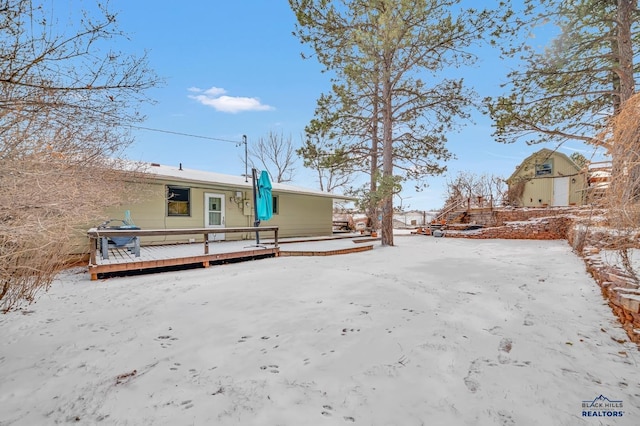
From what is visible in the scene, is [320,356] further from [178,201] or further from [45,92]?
[178,201]

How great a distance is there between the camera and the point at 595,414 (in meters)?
1.90

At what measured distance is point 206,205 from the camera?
10.2 meters

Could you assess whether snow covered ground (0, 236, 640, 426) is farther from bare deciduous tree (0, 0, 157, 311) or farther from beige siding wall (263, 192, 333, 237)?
beige siding wall (263, 192, 333, 237)

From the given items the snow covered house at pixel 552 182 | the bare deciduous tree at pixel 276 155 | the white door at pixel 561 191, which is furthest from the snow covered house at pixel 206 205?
the white door at pixel 561 191

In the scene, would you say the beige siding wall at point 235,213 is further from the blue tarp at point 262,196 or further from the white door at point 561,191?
the white door at point 561,191

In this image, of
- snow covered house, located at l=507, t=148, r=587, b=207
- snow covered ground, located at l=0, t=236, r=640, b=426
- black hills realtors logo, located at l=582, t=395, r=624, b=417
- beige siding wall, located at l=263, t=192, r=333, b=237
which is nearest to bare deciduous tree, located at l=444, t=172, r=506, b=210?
snow covered house, located at l=507, t=148, r=587, b=207

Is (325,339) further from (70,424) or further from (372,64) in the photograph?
(372,64)

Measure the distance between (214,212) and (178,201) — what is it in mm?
1275

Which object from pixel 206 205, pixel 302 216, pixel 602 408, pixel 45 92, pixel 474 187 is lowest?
pixel 602 408

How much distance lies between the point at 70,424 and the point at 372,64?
→ 10763 mm

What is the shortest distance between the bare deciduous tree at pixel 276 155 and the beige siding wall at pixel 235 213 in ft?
36.7

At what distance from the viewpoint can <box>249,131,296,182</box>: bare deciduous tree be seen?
2472 cm

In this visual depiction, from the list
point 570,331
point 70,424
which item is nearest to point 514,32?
point 570,331

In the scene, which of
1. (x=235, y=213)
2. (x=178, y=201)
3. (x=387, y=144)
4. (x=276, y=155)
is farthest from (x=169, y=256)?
(x=276, y=155)
